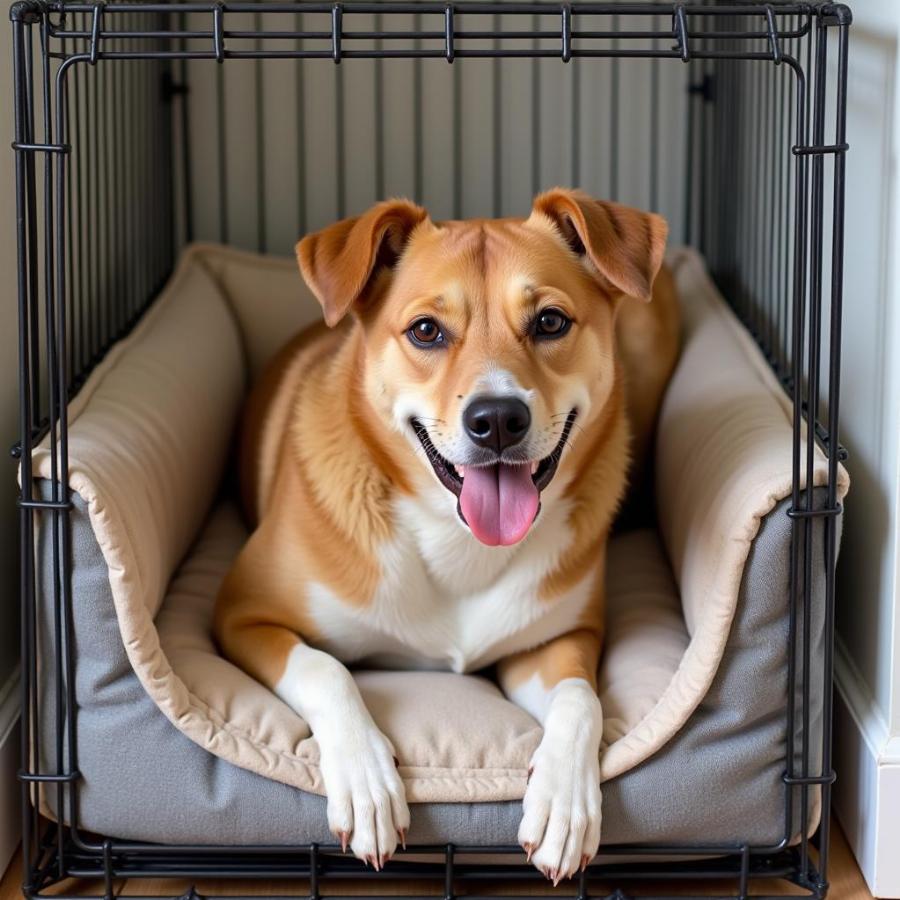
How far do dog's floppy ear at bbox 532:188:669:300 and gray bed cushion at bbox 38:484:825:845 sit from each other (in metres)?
0.36

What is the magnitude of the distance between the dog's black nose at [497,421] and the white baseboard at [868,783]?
2.10ft

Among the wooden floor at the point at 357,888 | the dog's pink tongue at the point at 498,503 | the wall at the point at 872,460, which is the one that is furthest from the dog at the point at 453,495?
the wall at the point at 872,460

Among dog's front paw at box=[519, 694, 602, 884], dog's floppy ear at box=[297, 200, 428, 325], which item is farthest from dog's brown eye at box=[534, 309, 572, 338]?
dog's front paw at box=[519, 694, 602, 884]

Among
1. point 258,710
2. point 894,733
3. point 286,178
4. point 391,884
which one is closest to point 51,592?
point 258,710

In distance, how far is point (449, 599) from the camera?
1.88 m

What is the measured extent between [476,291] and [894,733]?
80 centimetres

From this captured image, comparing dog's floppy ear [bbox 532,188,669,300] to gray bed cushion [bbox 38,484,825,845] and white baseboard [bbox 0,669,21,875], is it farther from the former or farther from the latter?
white baseboard [bbox 0,669,21,875]

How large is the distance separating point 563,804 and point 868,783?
17.8 inches

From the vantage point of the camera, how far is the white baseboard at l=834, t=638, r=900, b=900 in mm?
1720

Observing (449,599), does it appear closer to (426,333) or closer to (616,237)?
(426,333)

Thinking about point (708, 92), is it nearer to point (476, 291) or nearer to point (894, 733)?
point (476, 291)

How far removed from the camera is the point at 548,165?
115 inches

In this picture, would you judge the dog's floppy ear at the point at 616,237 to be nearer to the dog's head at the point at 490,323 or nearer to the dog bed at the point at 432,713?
the dog's head at the point at 490,323

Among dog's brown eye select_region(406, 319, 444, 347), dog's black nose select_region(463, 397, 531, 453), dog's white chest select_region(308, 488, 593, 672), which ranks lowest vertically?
dog's white chest select_region(308, 488, 593, 672)
